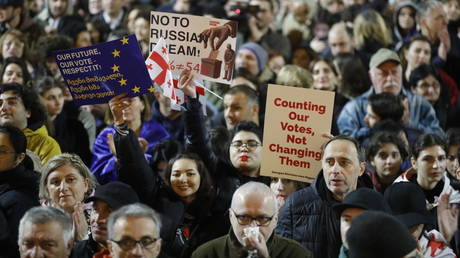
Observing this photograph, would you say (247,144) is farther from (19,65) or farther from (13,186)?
(19,65)

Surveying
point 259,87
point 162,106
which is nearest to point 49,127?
point 162,106

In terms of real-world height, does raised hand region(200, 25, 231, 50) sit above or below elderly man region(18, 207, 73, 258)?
above

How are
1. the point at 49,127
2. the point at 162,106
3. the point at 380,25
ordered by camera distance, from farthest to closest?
the point at 380,25 → the point at 162,106 → the point at 49,127

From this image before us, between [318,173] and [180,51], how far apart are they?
169 cm

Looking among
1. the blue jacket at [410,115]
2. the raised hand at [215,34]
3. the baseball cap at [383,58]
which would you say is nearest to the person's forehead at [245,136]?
the raised hand at [215,34]

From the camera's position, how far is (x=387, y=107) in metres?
10.1

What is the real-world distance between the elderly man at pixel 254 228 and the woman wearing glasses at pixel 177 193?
3.10 ft

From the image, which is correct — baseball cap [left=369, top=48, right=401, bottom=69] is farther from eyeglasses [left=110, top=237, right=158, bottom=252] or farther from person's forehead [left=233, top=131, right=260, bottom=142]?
eyeglasses [left=110, top=237, right=158, bottom=252]

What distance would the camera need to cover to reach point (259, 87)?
11000 millimetres

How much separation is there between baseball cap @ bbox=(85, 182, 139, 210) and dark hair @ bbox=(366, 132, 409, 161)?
2.58 metres

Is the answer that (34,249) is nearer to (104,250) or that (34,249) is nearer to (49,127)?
(104,250)

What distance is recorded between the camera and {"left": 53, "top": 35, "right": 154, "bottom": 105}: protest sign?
803 centimetres

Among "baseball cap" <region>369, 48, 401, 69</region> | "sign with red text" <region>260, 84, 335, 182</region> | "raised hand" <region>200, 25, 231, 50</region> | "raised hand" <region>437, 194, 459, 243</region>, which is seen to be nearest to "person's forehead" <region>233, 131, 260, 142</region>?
"sign with red text" <region>260, 84, 335, 182</region>

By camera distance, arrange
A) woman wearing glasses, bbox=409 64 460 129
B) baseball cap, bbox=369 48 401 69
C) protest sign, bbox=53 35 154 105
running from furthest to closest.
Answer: woman wearing glasses, bbox=409 64 460 129 → baseball cap, bbox=369 48 401 69 → protest sign, bbox=53 35 154 105
